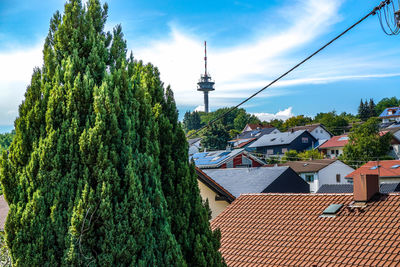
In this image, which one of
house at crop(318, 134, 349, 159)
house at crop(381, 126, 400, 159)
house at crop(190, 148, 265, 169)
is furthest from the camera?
house at crop(318, 134, 349, 159)

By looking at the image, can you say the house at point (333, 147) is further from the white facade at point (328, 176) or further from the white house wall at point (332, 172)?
the white facade at point (328, 176)

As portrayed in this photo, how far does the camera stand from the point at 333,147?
72.9m

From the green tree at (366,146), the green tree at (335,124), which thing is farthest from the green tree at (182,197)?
the green tree at (335,124)

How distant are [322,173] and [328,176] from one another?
885 mm

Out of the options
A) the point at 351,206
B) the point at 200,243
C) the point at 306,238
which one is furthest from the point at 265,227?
the point at 200,243

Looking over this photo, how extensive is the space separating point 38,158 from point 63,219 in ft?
2.75

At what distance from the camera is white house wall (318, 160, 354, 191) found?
4775 cm

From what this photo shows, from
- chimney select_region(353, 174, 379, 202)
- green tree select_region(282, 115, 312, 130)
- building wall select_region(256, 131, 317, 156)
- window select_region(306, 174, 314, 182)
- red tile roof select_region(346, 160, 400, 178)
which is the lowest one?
window select_region(306, 174, 314, 182)

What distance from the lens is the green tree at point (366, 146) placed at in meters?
55.3

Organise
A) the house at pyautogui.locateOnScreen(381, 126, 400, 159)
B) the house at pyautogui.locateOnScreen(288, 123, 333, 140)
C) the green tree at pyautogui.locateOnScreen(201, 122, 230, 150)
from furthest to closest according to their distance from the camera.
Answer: the house at pyautogui.locateOnScreen(288, 123, 333, 140), the green tree at pyautogui.locateOnScreen(201, 122, 230, 150), the house at pyautogui.locateOnScreen(381, 126, 400, 159)

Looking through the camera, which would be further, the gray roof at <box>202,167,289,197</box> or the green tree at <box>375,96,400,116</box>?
the green tree at <box>375,96,400,116</box>

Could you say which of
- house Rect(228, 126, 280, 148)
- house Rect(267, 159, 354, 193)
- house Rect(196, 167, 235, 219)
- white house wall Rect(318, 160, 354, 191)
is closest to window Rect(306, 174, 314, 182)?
house Rect(267, 159, 354, 193)

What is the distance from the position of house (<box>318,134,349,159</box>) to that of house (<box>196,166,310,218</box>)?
158 feet

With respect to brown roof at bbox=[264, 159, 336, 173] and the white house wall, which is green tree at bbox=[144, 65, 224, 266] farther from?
the white house wall
